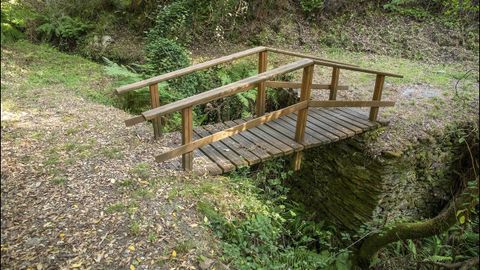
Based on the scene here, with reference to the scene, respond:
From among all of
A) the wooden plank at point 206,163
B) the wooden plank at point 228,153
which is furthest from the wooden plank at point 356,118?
the wooden plank at point 206,163

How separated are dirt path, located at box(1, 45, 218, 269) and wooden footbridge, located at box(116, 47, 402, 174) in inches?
18.4

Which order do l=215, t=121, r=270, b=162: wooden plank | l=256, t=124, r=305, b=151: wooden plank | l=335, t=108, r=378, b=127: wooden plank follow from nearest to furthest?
l=215, t=121, r=270, b=162: wooden plank → l=256, t=124, r=305, b=151: wooden plank → l=335, t=108, r=378, b=127: wooden plank

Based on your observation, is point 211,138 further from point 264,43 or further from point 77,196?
point 264,43

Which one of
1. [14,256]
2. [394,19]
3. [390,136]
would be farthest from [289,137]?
[394,19]

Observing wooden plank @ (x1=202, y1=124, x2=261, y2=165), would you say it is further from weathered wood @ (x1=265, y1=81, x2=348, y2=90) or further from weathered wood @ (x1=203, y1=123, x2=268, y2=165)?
weathered wood @ (x1=265, y1=81, x2=348, y2=90)

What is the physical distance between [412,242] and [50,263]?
17.3 feet

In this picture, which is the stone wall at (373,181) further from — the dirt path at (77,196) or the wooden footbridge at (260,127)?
the dirt path at (77,196)

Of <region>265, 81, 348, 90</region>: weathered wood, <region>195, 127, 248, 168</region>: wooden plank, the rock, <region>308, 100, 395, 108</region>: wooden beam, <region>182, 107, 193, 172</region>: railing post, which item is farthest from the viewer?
<region>265, 81, 348, 90</region>: weathered wood

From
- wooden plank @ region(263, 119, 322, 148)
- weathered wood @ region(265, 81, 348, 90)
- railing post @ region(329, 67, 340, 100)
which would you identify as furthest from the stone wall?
weathered wood @ region(265, 81, 348, 90)

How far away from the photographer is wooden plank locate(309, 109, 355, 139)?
5327mm

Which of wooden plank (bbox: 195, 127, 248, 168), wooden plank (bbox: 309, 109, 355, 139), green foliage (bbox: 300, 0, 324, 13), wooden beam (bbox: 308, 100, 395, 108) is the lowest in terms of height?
wooden plank (bbox: 195, 127, 248, 168)

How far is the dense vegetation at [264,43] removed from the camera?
4.32 meters

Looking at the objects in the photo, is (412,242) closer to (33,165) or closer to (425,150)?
(425,150)

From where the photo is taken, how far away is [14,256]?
2.43 m
